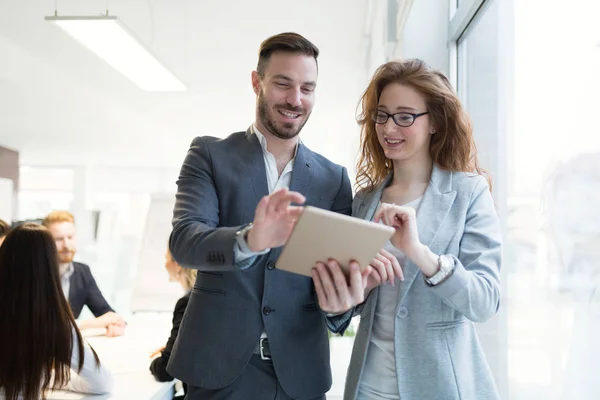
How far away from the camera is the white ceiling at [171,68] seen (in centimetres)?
522

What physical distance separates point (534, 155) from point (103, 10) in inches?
168

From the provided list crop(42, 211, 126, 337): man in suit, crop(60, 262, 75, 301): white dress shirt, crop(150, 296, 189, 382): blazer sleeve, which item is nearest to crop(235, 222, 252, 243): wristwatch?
crop(150, 296, 189, 382): blazer sleeve

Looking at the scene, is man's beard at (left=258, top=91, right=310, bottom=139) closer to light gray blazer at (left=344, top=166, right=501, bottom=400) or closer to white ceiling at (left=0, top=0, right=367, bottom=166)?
light gray blazer at (left=344, top=166, right=501, bottom=400)

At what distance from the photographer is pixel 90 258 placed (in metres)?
10.2

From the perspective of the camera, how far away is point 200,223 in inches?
64.3

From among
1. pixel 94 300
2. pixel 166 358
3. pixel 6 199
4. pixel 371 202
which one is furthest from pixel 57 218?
pixel 6 199

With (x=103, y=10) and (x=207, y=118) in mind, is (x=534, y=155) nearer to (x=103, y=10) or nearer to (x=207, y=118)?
(x=103, y=10)

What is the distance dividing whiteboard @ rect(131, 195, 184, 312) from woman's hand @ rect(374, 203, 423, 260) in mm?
5471

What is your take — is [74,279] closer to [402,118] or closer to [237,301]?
[237,301]

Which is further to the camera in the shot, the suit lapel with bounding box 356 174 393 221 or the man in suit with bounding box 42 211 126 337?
the man in suit with bounding box 42 211 126 337

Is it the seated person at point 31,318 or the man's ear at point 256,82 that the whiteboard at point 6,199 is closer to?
the seated person at point 31,318

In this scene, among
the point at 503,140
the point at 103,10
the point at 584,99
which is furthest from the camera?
the point at 103,10

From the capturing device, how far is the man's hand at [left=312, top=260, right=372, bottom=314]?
143 cm

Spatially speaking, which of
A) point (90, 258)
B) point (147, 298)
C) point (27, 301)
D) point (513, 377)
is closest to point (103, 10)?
point (147, 298)
